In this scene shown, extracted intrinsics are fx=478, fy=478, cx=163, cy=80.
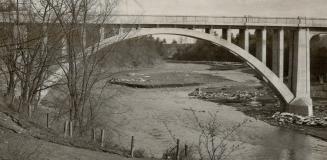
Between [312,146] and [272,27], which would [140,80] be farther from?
[312,146]

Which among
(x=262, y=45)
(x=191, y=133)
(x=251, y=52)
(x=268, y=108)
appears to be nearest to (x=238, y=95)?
(x=268, y=108)

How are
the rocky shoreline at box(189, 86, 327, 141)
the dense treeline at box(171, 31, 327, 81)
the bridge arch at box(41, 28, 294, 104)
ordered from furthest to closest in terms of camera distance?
the dense treeline at box(171, 31, 327, 81)
the rocky shoreline at box(189, 86, 327, 141)
the bridge arch at box(41, 28, 294, 104)

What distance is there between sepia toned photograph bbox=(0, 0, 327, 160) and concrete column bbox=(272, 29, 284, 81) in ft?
0.22

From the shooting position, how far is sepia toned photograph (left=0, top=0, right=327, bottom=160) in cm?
1451

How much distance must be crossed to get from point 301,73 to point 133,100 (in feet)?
42.5

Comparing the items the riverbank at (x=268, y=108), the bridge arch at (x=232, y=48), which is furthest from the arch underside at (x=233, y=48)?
the riverbank at (x=268, y=108)

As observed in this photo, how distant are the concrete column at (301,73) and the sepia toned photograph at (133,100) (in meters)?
0.06

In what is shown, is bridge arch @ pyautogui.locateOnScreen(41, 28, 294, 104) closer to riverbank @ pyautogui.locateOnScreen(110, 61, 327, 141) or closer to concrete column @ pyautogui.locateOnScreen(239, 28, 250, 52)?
concrete column @ pyautogui.locateOnScreen(239, 28, 250, 52)

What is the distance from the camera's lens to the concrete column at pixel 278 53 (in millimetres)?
27859

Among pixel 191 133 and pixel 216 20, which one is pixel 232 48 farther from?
pixel 191 133

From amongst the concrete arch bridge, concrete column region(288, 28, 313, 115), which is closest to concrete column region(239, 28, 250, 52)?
the concrete arch bridge

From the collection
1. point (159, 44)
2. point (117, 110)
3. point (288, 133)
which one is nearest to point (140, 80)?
point (117, 110)

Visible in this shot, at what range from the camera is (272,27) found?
28141 mm

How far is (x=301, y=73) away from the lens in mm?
28859
